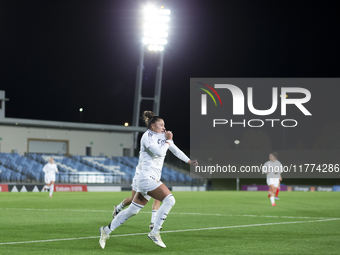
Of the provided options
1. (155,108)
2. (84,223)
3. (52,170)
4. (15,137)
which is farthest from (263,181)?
(84,223)

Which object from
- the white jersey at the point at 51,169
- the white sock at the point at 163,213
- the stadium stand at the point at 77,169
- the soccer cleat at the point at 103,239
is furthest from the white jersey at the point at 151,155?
the stadium stand at the point at 77,169

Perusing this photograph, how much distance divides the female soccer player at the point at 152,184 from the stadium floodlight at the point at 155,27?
4175 cm

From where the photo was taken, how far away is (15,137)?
52.3 metres

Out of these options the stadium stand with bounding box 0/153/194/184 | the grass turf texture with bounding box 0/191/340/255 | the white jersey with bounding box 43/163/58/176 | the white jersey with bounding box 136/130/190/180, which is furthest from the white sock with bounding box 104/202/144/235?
the stadium stand with bounding box 0/153/194/184

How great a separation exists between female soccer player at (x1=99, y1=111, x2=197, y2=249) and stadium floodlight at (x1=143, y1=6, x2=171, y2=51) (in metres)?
41.7

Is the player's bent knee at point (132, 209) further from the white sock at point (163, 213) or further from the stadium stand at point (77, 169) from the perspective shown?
the stadium stand at point (77, 169)

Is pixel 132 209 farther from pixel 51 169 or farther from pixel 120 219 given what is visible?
pixel 51 169

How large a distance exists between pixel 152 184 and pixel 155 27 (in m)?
42.8

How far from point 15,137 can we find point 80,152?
7083 millimetres

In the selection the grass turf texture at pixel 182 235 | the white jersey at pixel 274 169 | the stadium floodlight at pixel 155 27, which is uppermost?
the stadium floodlight at pixel 155 27

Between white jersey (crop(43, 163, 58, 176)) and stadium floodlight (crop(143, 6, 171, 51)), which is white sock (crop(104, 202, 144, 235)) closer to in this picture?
white jersey (crop(43, 163, 58, 176))

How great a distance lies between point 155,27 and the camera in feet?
166

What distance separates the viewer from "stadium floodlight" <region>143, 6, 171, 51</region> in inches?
1980

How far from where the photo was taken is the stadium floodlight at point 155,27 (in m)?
50.3
